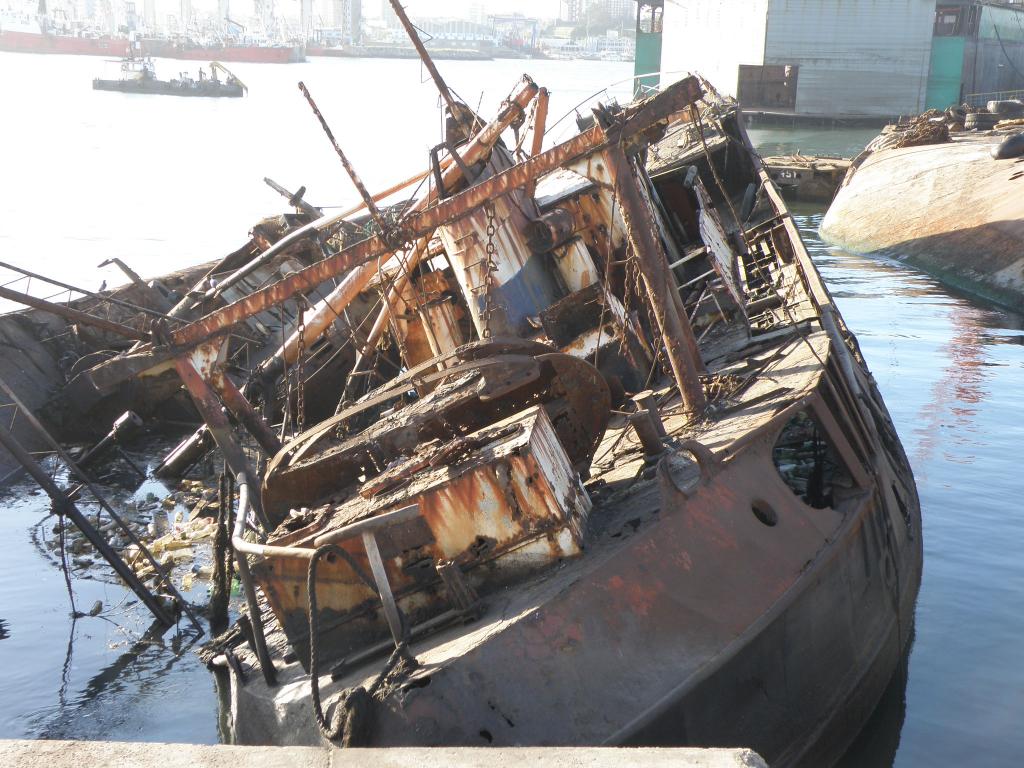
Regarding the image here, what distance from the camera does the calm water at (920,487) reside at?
10195 mm

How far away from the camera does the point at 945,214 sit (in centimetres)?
2980

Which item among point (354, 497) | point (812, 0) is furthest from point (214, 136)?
point (354, 497)

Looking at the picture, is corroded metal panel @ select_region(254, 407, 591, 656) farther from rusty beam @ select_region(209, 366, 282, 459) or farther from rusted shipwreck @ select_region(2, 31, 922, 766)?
rusty beam @ select_region(209, 366, 282, 459)

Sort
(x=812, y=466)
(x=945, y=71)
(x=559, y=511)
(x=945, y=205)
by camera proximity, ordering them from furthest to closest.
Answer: (x=945, y=71)
(x=945, y=205)
(x=812, y=466)
(x=559, y=511)

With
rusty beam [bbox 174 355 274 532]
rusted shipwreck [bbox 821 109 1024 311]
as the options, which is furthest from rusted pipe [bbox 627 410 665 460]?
rusted shipwreck [bbox 821 109 1024 311]

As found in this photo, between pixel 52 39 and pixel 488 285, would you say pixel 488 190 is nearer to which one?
pixel 488 285

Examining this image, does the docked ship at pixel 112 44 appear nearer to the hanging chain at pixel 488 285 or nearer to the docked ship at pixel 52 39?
the docked ship at pixel 52 39

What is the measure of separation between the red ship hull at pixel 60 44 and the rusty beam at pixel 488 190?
157m

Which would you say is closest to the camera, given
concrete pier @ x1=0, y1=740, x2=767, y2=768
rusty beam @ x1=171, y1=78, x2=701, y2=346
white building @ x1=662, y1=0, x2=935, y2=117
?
concrete pier @ x1=0, y1=740, x2=767, y2=768

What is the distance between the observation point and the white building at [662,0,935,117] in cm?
5234

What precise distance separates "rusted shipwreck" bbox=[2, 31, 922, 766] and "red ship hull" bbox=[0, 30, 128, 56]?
15603 centimetres

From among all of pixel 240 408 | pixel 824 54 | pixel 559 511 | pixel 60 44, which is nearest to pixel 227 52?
pixel 60 44

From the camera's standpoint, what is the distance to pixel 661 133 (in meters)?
9.54

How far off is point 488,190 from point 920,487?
8.87m
